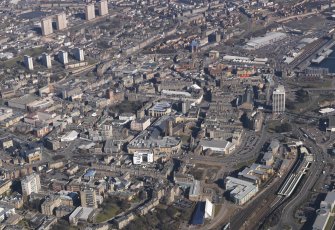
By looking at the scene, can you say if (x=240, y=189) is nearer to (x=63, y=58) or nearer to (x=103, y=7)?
(x=63, y=58)

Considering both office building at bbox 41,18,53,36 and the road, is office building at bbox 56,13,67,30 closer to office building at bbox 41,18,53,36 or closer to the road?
office building at bbox 41,18,53,36

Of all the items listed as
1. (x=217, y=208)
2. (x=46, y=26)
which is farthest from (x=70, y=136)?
(x=46, y=26)

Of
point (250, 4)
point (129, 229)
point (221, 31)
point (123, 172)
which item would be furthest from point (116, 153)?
point (250, 4)

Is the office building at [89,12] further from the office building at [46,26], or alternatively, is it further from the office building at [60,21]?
the office building at [46,26]

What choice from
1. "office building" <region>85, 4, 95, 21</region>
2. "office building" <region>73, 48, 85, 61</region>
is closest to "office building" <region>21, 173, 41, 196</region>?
"office building" <region>73, 48, 85, 61</region>

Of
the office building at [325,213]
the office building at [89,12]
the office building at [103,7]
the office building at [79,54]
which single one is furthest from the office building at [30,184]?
the office building at [103,7]

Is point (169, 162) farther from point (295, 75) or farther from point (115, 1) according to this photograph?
point (115, 1)
